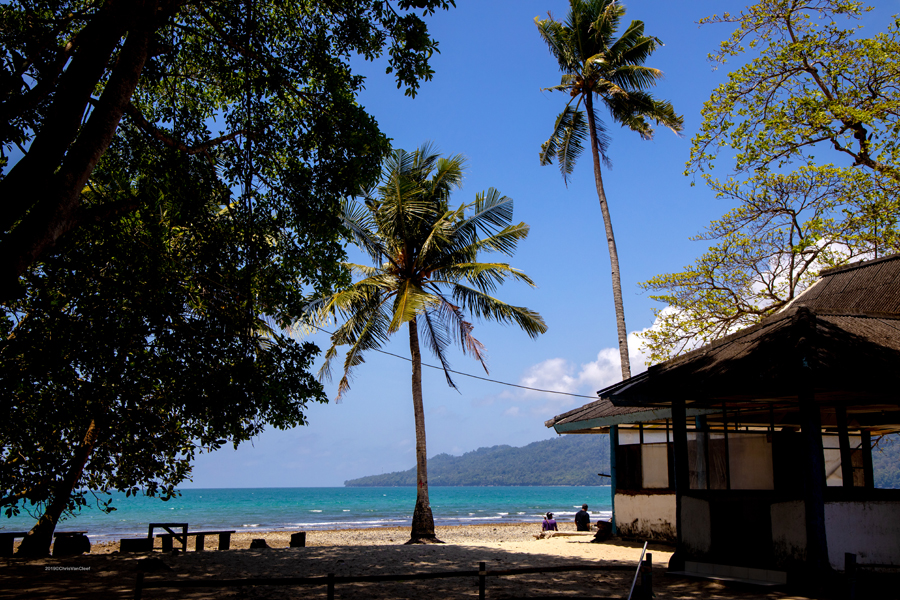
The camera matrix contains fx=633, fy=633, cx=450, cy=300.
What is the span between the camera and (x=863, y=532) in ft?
24.5

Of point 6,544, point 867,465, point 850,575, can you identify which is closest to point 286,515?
point 6,544

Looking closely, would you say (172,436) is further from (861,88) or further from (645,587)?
(861,88)

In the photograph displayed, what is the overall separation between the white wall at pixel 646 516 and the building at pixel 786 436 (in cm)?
221

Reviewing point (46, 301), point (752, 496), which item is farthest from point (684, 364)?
point (46, 301)

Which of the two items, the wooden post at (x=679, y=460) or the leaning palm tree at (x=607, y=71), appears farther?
the leaning palm tree at (x=607, y=71)

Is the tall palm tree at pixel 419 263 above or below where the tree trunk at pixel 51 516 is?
above

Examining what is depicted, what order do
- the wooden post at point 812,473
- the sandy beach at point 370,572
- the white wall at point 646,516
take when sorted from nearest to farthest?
the wooden post at point 812,473
the sandy beach at point 370,572
the white wall at point 646,516

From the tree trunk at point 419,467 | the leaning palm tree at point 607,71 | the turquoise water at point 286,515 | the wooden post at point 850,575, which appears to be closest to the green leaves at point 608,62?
the leaning palm tree at point 607,71

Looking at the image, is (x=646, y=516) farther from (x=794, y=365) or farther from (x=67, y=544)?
(x=67, y=544)

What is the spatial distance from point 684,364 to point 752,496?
1.83m

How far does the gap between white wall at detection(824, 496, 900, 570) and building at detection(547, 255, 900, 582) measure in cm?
1

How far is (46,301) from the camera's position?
→ 8141 mm

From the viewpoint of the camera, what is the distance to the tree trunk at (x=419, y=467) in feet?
53.2

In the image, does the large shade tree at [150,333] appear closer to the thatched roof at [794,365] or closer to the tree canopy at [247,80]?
the tree canopy at [247,80]
